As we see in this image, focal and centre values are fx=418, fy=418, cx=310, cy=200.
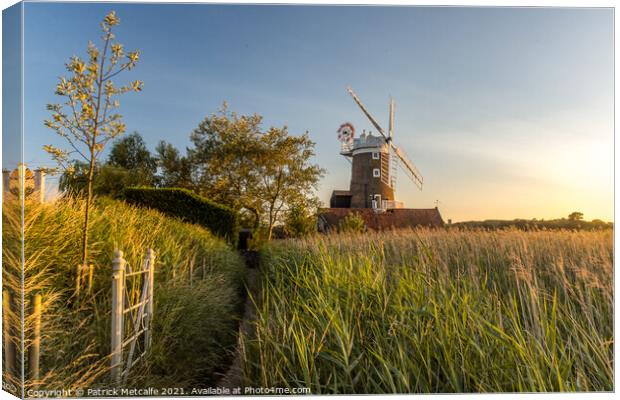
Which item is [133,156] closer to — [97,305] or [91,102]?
[91,102]

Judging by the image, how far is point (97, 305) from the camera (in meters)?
3.36

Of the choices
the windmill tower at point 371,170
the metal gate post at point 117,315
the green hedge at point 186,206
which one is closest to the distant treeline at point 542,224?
the windmill tower at point 371,170

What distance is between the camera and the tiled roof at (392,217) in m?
5.58

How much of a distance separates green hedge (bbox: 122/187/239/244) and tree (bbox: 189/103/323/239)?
238mm

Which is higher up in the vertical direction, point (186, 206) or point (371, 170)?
point (371, 170)

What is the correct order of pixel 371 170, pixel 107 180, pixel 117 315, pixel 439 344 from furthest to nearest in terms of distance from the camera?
1. pixel 371 170
2. pixel 107 180
3. pixel 117 315
4. pixel 439 344

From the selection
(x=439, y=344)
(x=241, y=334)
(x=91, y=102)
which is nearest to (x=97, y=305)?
(x=241, y=334)

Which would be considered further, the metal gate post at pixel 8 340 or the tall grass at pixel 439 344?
the metal gate post at pixel 8 340

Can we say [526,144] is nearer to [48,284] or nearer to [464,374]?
[464,374]

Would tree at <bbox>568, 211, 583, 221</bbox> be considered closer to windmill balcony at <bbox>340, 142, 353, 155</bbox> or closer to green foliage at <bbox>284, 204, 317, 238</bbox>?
windmill balcony at <bbox>340, 142, 353, 155</bbox>

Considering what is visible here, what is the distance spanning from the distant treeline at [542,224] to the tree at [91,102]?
12.8 feet

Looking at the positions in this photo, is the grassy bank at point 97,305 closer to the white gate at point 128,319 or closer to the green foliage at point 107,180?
the white gate at point 128,319

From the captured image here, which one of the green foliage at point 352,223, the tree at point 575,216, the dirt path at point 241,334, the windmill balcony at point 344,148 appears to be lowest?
the dirt path at point 241,334

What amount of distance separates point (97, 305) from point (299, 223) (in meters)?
3.47
